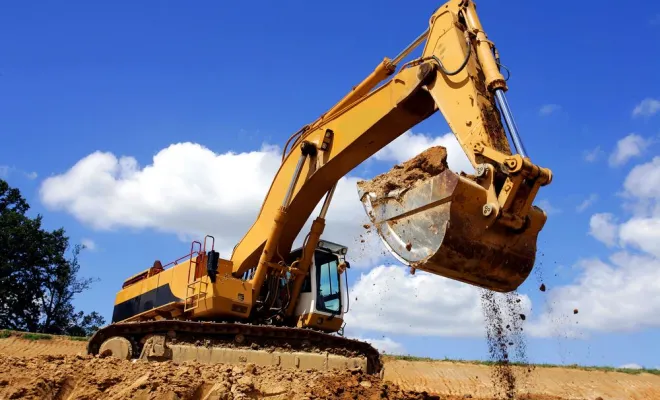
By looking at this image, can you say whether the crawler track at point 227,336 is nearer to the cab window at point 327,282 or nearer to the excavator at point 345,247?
the excavator at point 345,247

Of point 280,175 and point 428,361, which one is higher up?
point 280,175

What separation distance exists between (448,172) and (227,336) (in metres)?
4.79

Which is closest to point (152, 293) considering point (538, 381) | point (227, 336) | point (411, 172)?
point (227, 336)

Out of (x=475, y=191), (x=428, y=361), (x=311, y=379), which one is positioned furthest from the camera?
(x=428, y=361)

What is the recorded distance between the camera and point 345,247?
1045cm

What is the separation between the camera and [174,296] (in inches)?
395

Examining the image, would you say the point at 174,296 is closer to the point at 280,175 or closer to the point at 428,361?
the point at 280,175

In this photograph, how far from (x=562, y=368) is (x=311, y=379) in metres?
18.4

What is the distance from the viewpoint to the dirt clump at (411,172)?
22.5 feet

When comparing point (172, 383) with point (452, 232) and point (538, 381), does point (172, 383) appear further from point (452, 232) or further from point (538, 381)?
point (538, 381)

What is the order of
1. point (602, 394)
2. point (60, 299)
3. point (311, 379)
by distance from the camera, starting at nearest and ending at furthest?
point (311, 379) → point (602, 394) → point (60, 299)

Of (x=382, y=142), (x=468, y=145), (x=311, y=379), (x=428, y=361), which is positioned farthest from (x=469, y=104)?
(x=428, y=361)

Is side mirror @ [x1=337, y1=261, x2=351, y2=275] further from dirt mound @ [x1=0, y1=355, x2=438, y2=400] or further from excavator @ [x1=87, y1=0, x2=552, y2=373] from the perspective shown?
dirt mound @ [x1=0, y1=355, x2=438, y2=400]

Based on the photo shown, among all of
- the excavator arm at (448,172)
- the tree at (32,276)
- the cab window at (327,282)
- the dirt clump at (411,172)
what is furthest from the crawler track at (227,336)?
the tree at (32,276)
